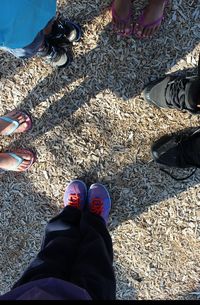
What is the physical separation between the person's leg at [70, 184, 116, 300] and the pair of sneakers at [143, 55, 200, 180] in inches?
17.1

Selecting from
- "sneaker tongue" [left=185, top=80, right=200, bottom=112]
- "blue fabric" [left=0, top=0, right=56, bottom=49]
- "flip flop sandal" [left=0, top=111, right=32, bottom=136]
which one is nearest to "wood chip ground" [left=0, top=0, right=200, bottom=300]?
"flip flop sandal" [left=0, top=111, right=32, bottom=136]

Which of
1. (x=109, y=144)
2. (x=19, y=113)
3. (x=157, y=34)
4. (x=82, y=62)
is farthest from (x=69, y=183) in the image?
(x=157, y=34)

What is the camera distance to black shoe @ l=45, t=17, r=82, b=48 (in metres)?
2.07

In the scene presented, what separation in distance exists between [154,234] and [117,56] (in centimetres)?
106

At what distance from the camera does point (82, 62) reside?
2.20 m

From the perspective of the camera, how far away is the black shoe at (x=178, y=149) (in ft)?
6.49

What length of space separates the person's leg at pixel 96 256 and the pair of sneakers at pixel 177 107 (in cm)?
44

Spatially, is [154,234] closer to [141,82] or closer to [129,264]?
[129,264]

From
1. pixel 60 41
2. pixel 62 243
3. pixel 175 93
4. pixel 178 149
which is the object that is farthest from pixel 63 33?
pixel 62 243

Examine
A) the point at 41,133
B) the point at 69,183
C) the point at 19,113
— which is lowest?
the point at 69,183

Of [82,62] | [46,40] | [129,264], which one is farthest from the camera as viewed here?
[129,264]

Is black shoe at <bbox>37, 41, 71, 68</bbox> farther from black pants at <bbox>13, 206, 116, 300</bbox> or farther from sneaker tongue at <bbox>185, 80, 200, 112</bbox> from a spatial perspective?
black pants at <bbox>13, 206, 116, 300</bbox>

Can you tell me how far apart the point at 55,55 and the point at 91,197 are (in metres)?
0.82

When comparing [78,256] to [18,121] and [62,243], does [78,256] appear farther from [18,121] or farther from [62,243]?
[18,121]
